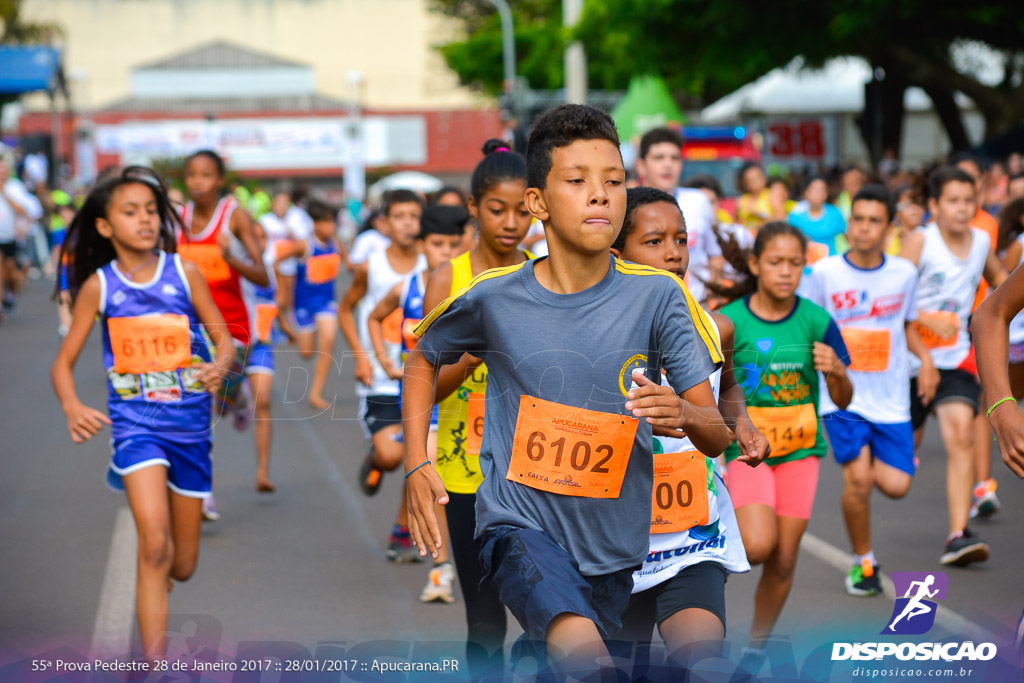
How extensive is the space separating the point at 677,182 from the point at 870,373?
6.07 ft

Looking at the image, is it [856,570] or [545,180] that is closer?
[545,180]

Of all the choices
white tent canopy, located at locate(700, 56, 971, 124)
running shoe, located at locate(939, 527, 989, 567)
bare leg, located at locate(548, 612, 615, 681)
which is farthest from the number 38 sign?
bare leg, located at locate(548, 612, 615, 681)

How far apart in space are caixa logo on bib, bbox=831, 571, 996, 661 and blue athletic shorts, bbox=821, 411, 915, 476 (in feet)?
5.66

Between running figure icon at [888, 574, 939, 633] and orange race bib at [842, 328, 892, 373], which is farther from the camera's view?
orange race bib at [842, 328, 892, 373]

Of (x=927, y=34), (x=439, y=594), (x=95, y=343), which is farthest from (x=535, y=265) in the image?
(x=927, y=34)

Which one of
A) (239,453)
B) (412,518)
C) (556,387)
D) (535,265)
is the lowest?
(239,453)

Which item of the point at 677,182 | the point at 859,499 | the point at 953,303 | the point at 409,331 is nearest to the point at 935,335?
the point at 953,303

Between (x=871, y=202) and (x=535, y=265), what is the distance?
332 cm

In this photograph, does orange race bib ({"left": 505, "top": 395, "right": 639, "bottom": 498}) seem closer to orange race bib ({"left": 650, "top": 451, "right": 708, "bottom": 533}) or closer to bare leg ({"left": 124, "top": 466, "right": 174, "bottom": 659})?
orange race bib ({"left": 650, "top": 451, "right": 708, "bottom": 533})

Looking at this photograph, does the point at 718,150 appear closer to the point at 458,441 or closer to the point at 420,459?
the point at 458,441

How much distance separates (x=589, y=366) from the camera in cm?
289

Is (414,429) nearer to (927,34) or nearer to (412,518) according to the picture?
(412,518)

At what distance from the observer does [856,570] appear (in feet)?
18.1

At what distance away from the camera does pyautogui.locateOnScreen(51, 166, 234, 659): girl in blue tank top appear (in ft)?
14.0
